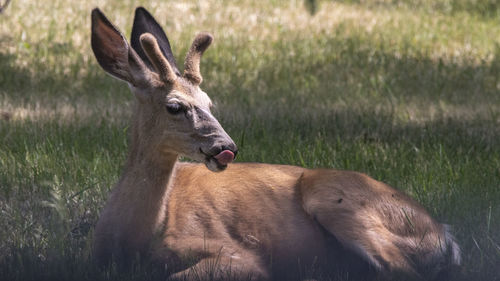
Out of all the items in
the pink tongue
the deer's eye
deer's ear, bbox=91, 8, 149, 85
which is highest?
deer's ear, bbox=91, 8, 149, 85

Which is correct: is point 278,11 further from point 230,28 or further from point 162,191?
point 162,191

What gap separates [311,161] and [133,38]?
1812mm

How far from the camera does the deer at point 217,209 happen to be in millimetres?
4043

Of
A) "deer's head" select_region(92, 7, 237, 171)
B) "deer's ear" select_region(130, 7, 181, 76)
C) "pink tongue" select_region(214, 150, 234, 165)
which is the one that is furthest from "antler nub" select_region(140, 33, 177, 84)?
"deer's ear" select_region(130, 7, 181, 76)

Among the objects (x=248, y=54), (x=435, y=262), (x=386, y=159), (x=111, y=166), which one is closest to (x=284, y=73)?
(x=248, y=54)

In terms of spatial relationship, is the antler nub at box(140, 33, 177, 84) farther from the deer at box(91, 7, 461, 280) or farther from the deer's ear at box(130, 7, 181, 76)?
the deer's ear at box(130, 7, 181, 76)

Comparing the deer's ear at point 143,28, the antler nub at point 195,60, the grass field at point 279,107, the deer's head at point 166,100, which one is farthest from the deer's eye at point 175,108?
the deer's ear at point 143,28

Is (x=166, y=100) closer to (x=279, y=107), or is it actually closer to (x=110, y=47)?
(x=110, y=47)

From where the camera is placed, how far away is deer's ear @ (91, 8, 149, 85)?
13.9ft

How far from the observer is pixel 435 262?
4.31m

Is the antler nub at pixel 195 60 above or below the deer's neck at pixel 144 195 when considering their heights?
above

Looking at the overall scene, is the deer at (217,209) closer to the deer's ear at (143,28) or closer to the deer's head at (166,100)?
the deer's head at (166,100)

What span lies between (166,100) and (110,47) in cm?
48

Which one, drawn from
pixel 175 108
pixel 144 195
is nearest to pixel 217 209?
pixel 144 195
